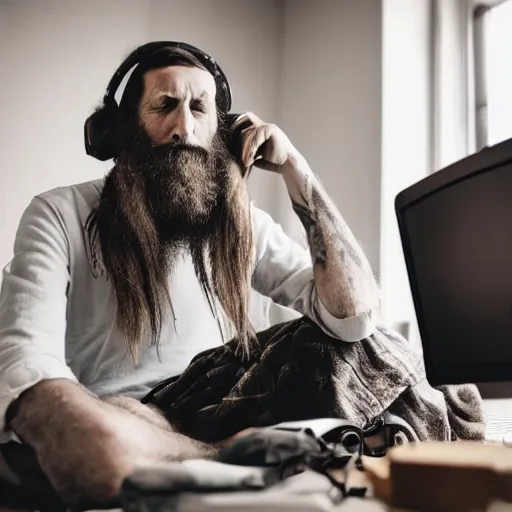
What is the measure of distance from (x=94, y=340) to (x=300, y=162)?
539mm

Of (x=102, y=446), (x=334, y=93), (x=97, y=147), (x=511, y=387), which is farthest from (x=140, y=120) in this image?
(x=511, y=387)

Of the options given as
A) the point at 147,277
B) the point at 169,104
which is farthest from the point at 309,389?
the point at 169,104

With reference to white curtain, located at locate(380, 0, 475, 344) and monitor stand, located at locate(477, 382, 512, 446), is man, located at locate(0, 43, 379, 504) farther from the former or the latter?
monitor stand, located at locate(477, 382, 512, 446)

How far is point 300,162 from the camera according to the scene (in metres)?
1.50

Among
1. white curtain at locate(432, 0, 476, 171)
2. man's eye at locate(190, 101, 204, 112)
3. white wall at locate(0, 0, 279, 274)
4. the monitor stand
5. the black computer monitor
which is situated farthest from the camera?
white curtain at locate(432, 0, 476, 171)

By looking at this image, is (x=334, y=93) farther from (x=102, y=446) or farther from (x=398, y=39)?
(x=102, y=446)

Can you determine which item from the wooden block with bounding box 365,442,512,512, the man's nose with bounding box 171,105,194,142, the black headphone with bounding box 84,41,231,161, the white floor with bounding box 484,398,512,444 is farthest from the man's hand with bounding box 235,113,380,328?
the wooden block with bounding box 365,442,512,512

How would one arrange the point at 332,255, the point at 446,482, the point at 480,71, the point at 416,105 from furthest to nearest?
the point at 480,71
the point at 416,105
the point at 332,255
the point at 446,482

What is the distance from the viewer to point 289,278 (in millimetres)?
1430

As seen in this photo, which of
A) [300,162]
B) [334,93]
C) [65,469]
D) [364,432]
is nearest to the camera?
[65,469]

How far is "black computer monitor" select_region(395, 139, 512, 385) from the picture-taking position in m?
1.15

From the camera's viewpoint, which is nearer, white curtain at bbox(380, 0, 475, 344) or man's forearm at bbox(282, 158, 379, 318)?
man's forearm at bbox(282, 158, 379, 318)

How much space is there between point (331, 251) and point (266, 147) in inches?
9.5

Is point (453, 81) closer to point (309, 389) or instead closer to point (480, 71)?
point (480, 71)
